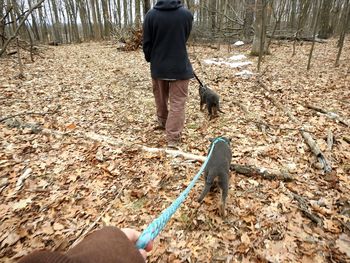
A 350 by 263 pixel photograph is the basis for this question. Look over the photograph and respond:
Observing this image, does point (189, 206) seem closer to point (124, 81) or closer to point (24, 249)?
point (24, 249)

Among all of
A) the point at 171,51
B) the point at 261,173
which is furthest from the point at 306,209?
the point at 171,51

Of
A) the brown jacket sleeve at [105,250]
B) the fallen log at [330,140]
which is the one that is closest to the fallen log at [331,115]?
→ the fallen log at [330,140]

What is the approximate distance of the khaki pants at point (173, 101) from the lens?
4809 millimetres

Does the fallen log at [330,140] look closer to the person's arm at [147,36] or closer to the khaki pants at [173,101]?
the khaki pants at [173,101]

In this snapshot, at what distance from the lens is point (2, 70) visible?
10.1 metres

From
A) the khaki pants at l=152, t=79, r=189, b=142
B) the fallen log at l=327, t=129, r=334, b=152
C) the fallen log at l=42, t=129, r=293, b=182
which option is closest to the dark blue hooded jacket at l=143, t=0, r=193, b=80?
the khaki pants at l=152, t=79, r=189, b=142

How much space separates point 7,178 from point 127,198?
197cm

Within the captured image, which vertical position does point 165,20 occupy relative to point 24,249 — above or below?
above

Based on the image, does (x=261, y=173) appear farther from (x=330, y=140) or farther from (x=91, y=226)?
(x=91, y=226)

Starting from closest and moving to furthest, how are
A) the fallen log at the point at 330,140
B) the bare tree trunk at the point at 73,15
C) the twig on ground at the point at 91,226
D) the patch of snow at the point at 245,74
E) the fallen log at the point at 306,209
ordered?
the twig on ground at the point at 91,226
the fallen log at the point at 306,209
the fallen log at the point at 330,140
the patch of snow at the point at 245,74
the bare tree trunk at the point at 73,15

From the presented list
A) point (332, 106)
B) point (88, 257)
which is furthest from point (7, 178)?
point (332, 106)

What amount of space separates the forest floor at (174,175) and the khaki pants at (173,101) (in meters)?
0.40

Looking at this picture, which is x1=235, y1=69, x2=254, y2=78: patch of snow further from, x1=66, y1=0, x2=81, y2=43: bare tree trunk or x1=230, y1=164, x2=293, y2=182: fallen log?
x1=66, y1=0, x2=81, y2=43: bare tree trunk

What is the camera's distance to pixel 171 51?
179 inches
